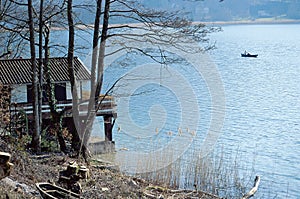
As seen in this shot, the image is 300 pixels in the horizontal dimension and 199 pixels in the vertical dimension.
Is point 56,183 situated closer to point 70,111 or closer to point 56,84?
point 70,111

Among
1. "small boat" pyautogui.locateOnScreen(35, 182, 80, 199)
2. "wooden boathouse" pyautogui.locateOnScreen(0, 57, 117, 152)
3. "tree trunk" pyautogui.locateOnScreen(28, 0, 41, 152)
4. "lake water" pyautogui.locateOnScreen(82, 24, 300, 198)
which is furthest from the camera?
"wooden boathouse" pyautogui.locateOnScreen(0, 57, 117, 152)

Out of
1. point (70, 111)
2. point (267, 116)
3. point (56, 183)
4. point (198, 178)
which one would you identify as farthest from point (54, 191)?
point (267, 116)

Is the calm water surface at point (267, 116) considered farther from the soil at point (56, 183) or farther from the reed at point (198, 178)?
the soil at point (56, 183)

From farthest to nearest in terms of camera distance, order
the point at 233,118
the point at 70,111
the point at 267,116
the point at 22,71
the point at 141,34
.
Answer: the point at 267,116, the point at 233,118, the point at 22,71, the point at 70,111, the point at 141,34

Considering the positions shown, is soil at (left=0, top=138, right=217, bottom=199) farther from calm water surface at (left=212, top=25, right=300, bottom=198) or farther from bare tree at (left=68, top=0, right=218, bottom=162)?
calm water surface at (left=212, top=25, right=300, bottom=198)

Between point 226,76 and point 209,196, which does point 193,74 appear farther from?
point 209,196

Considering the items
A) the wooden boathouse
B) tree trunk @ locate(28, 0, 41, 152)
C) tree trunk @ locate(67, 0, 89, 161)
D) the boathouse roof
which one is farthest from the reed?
the boathouse roof

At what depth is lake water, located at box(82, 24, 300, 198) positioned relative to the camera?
16297mm

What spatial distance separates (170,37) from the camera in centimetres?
1160

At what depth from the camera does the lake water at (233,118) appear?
16297 millimetres

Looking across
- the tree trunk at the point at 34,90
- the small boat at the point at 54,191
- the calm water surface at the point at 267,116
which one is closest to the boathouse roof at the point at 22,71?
the tree trunk at the point at 34,90

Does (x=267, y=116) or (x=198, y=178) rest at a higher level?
(x=267, y=116)

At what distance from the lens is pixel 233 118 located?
81.9ft

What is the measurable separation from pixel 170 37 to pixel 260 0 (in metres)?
47.7
